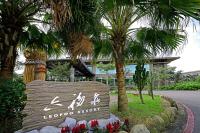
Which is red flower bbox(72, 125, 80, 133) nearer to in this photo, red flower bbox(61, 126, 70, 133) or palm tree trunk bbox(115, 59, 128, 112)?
red flower bbox(61, 126, 70, 133)

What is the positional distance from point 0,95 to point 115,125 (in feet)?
8.30

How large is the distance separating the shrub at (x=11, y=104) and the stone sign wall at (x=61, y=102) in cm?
94

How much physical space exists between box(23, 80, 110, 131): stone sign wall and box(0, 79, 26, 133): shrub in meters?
0.94

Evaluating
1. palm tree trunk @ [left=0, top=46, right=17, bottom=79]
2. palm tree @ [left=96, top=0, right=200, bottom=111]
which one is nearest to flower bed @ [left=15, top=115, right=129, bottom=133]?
palm tree trunk @ [left=0, top=46, right=17, bottom=79]

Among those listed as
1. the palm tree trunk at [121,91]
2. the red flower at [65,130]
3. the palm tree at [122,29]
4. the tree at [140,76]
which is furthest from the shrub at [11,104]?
the tree at [140,76]

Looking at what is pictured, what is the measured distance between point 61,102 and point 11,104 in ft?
3.77

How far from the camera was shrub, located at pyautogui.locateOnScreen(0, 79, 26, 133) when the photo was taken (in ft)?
24.5

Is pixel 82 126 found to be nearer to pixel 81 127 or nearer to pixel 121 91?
pixel 81 127

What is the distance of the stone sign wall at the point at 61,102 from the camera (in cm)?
679

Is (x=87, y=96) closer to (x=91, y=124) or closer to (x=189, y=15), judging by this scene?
(x=91, y=124)

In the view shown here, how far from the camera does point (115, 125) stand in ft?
25.1

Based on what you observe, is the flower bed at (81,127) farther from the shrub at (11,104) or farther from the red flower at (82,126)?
the shrub at (11,104)

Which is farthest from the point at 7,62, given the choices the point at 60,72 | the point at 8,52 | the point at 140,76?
the point at 60,72

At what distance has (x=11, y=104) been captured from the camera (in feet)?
25.1
